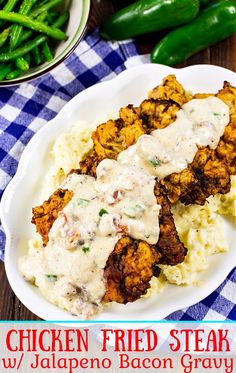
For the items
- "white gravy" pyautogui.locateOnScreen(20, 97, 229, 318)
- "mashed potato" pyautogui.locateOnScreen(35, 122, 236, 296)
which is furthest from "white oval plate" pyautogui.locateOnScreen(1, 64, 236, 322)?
"white gravy" pyautogui.locateOnScreen(20, 97, 229, 318)

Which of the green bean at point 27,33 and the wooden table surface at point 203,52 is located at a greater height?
the green bean at point 27,33

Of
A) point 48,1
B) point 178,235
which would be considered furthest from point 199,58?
point 178,235

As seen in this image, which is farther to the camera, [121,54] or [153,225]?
[121,54]

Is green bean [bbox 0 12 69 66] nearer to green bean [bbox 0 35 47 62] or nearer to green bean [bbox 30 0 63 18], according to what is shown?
green bean [bbox 0 35 47 62]

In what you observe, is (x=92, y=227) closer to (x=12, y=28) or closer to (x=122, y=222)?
(x=122, y=222)

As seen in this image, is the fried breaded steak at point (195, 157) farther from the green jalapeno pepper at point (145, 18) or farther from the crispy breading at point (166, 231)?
the green jalapeno pepper at point (145, 18)

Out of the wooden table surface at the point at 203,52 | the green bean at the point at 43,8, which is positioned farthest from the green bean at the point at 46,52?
the wooden table surface at the point at 203,52
